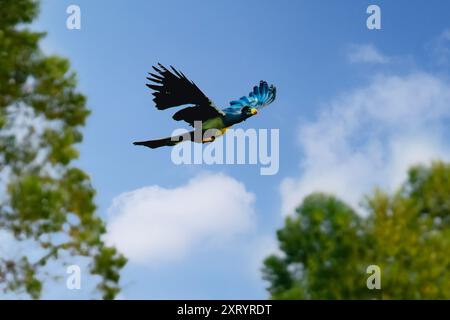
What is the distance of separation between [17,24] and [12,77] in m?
1.04

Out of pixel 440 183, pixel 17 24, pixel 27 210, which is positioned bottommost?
pixel 27 210

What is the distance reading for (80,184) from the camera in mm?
12195

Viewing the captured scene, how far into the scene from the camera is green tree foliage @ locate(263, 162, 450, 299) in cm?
1282

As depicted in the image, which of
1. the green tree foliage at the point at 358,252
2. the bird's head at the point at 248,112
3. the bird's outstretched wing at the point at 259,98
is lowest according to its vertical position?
the green tree foliage at the point at 358,252

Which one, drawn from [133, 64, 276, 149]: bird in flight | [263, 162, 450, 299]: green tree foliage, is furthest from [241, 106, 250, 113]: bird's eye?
[263, 162, 450, 299]: green tree foliage

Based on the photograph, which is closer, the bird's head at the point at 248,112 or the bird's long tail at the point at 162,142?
the bird's long tail at the point at 162,142

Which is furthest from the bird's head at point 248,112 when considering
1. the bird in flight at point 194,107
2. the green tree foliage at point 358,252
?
the green tree foliage at point 358,252

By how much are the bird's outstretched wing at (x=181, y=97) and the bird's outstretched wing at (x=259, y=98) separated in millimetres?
523

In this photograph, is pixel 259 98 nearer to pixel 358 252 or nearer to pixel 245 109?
pixel 245 109

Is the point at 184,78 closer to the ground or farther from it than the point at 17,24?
closer to the ground

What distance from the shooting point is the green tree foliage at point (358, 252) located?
1282cm

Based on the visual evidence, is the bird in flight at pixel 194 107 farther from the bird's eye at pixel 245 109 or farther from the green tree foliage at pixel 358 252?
the green tree foliage at pixel 358 252
